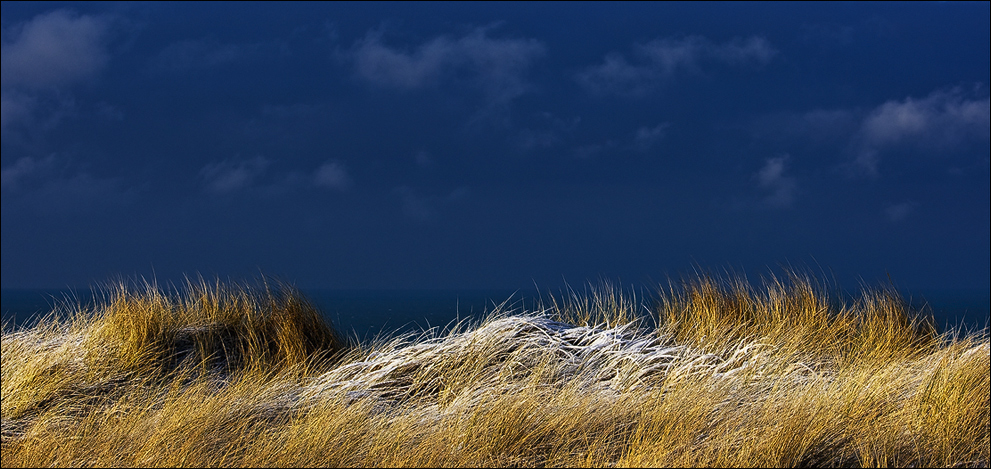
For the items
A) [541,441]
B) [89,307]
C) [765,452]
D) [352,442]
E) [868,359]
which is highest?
[89,307]

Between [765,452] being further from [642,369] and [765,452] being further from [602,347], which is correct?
[602,347]

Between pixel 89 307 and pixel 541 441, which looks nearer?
pixel 541 441

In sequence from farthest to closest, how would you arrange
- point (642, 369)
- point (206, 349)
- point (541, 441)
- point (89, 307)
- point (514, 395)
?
point (89, 307) < point (206, 349) < point (642, 369) < point (514, 395) < point (541, 441)

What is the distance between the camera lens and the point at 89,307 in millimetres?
7711

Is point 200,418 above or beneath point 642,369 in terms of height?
above

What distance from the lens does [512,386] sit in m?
5.49

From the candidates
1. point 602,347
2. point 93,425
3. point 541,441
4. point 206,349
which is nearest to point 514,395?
point 541,441

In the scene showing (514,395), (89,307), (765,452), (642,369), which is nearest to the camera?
(765,452)

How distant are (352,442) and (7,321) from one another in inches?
189

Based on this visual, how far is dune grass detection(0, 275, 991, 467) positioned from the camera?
4.45m

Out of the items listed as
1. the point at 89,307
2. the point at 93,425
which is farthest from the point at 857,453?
the point at 89,307

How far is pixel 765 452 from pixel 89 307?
6.64m

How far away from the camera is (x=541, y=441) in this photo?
15.3 ft

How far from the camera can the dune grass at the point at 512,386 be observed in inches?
175
